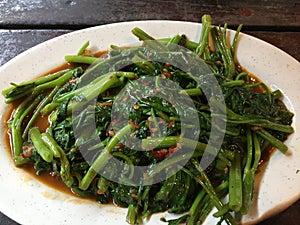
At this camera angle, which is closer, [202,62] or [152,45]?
[202,62]

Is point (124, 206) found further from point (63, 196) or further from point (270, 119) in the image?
point (270, 119)

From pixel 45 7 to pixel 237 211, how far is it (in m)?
2.38

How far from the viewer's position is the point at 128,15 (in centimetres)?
360

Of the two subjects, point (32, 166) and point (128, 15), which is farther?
point (128, 15)

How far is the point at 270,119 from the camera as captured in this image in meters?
2.52

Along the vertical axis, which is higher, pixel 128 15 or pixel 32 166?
pixel 128 15

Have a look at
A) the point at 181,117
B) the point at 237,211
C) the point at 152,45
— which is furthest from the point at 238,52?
the point at 237,211

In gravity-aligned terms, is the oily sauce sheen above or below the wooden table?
below

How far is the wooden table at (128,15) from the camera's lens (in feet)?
11.1

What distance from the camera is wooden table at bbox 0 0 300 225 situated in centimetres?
339

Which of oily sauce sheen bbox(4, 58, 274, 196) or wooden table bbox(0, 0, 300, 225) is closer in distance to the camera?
oily sauce sheen bbox(4, 58, 274, 196)

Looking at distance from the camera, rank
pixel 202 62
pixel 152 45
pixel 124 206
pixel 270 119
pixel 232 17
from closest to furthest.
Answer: pixel 124 206, pixel 270 119, pixel 202 62, pixel 152 45, pixel 232 17

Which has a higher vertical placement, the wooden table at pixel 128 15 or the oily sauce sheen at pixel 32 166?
the wooden table at pixel 128 15

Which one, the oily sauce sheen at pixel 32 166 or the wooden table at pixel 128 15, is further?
the wooden table at pixel 128 15
